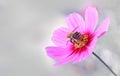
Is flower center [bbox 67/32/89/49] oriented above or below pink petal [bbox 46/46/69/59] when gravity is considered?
above

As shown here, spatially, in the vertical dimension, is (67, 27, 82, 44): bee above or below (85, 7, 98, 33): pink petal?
above

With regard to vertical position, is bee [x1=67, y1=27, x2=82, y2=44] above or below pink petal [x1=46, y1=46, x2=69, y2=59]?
above

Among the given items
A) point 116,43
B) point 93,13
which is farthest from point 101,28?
point 116,43

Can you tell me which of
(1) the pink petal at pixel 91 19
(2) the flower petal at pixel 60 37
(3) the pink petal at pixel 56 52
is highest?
(2) the flower petal at pixel 60 37

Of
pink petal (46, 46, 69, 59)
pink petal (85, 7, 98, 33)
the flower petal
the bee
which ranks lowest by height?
pink petal (46, 46, 69, 59)

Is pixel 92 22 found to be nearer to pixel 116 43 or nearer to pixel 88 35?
pixel 88 35

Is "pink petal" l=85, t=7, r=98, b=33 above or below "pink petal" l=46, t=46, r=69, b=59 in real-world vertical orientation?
above
